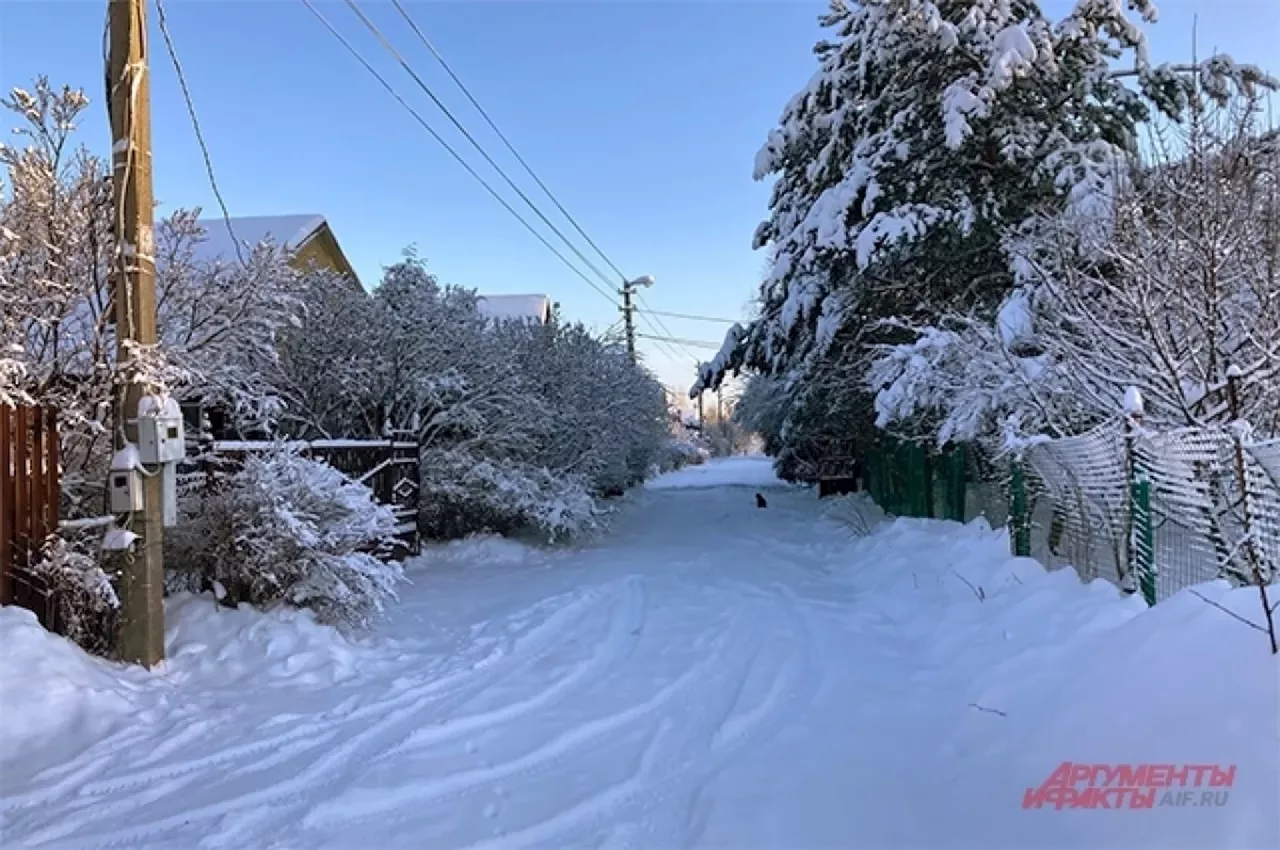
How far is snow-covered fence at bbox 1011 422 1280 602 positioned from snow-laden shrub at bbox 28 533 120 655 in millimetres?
6118

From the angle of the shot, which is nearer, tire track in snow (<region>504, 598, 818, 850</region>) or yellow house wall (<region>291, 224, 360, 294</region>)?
tire track in snow (<region>504, 598, 818, 850</region>)

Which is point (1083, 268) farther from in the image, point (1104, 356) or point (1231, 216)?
point (1231, 216)

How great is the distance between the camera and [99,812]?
3.43m

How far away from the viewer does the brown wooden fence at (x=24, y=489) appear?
4.98m

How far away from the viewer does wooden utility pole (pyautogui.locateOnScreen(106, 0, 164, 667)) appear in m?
5.27

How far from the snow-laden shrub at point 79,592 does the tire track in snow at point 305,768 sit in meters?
1.69

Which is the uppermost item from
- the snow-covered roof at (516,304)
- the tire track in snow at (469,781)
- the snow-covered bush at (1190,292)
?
the snow-covered roof at (516,304)

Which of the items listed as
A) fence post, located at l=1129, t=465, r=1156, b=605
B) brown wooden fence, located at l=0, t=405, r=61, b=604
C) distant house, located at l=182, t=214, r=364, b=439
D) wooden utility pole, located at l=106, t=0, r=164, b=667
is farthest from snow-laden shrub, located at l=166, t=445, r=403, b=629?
distant house, located at l=182, t=214, r=364, b=439

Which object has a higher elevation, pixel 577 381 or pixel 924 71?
pixel 924 71

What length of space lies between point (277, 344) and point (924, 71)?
10.1m

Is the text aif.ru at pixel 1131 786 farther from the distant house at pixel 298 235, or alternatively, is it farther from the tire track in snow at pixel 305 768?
the distant house at pixel 298 235

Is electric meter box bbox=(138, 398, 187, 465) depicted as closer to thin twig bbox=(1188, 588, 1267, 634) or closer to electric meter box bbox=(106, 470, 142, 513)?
electric meter box bbox=(106, 470, 142, 513)

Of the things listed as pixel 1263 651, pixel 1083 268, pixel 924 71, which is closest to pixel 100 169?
pixel 1263 651

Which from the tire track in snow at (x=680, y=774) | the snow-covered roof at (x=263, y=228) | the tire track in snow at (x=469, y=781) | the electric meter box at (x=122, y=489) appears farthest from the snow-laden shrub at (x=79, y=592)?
the snow-covered roof at (x=263, y=228)
